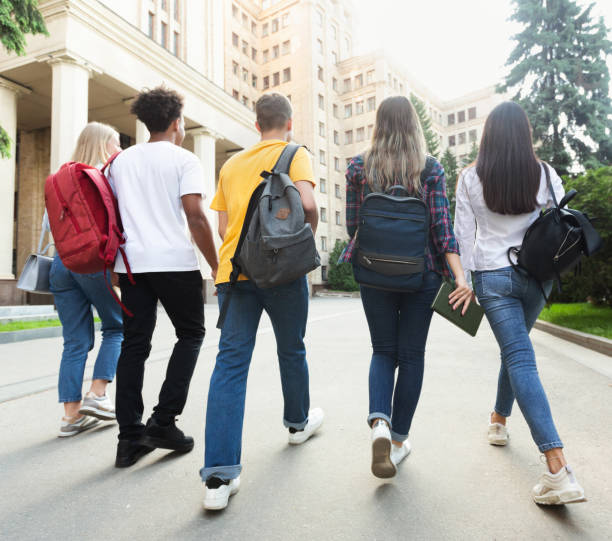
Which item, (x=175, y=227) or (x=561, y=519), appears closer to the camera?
(x=561, y=519)

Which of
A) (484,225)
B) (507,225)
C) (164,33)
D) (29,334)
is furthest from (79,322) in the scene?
(164,33)

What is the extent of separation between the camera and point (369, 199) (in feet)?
8.17

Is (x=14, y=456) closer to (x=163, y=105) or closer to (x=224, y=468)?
(x=224, y=468)

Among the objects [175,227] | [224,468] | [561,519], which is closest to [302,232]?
[175,227]

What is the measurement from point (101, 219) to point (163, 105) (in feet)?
2.58

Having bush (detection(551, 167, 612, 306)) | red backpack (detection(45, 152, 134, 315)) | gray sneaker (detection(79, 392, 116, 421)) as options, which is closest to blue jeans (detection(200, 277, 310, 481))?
red backpack (detection(45, 152, 134, 315))

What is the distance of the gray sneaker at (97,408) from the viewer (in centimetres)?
341

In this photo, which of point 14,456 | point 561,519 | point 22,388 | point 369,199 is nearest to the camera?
point 561,519

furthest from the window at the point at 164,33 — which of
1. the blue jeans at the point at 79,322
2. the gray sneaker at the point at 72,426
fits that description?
the gray sneaker at the point at 72,426

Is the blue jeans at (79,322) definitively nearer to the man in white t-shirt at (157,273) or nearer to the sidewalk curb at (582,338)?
the man in white t-shirt at (157,273)

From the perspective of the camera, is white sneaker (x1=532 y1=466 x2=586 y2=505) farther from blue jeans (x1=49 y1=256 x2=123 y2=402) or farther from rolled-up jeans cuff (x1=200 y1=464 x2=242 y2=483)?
blue jeans (x1=49 y1=256 x2=123 y2=402)

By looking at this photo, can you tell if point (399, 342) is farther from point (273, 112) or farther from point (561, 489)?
point (273, 112)

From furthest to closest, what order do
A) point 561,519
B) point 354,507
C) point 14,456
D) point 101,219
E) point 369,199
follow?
point 14,456
point 101,219
point 369,199
point 354,507
point 561,519

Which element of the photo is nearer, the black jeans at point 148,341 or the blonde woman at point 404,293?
the blonde woman at point 404,293
